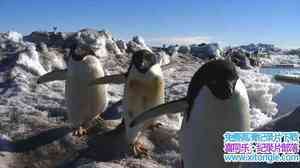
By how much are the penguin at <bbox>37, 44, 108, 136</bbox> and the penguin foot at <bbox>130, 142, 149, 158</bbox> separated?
1079mm

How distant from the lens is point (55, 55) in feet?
46.1

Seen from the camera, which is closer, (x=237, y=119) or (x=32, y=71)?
(x=237, y=119)

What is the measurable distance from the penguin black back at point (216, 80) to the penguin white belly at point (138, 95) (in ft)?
6.90

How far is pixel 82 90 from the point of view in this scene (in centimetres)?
769

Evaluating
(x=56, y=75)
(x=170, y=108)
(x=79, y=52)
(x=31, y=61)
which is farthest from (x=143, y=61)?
(x=31, y=61)

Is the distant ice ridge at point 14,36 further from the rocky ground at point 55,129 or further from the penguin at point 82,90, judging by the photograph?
the penguin at point 82,90

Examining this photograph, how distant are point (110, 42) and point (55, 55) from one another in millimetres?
2585

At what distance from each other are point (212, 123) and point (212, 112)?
0.10 metres

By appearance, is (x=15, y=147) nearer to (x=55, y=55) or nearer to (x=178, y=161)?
(x=178, y=161)

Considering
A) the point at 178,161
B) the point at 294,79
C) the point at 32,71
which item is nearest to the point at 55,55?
the point at 32,71

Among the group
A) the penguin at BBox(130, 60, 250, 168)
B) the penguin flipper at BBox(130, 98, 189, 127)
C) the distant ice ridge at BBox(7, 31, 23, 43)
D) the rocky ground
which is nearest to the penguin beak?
the penguin at BBox(130, 60, 250, 168)

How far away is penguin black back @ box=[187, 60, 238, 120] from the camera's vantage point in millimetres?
4533

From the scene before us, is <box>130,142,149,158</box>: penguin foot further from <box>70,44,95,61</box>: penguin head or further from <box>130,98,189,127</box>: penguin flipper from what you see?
<box>70,44,95,61</box>: penguin head

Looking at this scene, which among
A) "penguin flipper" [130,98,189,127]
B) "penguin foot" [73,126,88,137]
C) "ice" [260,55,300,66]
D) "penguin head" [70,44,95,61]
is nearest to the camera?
"penguin flipper" [130,98,189,127]
